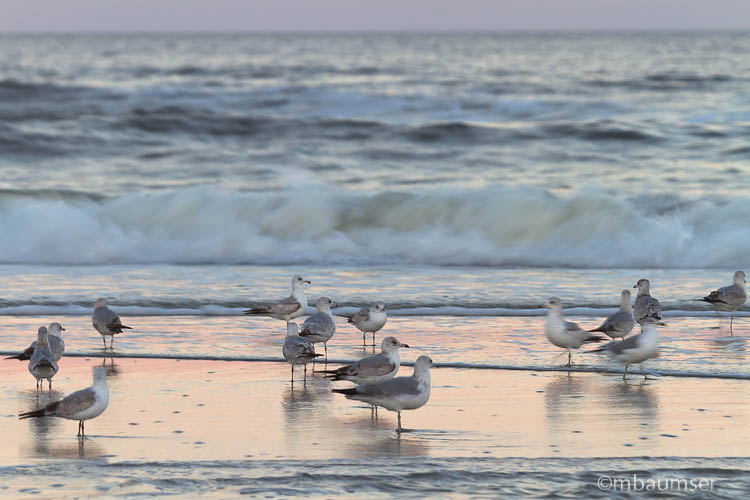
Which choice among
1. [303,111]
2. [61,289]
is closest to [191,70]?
[303,111]

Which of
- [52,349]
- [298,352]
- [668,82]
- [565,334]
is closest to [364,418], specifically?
[298,352]

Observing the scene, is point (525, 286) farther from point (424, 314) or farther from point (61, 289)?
point (61, 289)

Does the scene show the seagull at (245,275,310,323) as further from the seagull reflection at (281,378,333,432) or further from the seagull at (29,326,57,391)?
the seagull at (29,326,57,391)

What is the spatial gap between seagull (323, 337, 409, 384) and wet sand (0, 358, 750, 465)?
0.22 metres

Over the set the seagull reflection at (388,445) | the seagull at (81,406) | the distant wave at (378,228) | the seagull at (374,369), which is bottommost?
the seagull reflection at (388,445)

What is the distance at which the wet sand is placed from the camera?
7.10m

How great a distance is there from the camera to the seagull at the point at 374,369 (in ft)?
28.3

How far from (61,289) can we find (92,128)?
18847 mm

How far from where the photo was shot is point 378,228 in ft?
67.2

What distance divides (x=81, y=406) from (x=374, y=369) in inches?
93.5

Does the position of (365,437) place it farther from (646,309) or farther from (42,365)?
(646,309)

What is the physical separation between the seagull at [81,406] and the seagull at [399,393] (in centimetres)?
162

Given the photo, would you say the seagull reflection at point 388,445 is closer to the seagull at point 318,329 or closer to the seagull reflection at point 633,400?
the seagull reflection at point 633,400

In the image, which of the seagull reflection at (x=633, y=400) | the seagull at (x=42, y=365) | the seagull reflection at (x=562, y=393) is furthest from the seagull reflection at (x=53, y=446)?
the seagull reflection at (x=633, y=400)
